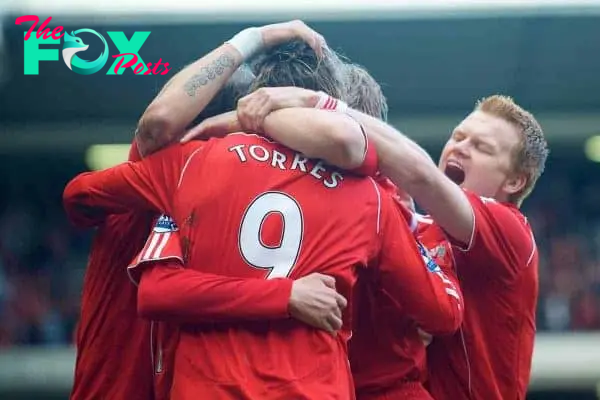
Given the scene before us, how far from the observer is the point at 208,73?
7.13 ft

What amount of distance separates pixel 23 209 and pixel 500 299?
700 cm

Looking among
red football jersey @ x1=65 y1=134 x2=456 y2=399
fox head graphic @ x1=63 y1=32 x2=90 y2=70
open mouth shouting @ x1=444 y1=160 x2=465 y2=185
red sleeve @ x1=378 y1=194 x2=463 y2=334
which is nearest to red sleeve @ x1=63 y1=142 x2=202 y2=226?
red football jersey @ x1=65 y1=134 x2=456 y2=399

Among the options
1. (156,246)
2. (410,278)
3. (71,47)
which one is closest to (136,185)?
(156,246)

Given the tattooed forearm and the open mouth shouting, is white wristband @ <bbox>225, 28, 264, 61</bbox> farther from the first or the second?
the open mouth shouting

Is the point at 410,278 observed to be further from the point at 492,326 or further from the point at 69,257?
the point at 69,257

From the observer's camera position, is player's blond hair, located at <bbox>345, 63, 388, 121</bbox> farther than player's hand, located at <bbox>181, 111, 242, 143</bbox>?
Yes

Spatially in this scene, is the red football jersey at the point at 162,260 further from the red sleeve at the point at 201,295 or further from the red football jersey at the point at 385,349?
the red football jersey at the point at 385,349

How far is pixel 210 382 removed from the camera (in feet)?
6.33

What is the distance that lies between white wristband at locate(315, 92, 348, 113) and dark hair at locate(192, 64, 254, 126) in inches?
10.5

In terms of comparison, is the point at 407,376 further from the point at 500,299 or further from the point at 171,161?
the point at 171,161

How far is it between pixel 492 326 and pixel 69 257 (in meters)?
6.48

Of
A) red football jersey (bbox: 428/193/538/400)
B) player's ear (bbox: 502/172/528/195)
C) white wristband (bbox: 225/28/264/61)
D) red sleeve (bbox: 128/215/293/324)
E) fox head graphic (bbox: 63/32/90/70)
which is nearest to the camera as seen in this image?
red sleeve (bbox: 128/215/293/324)

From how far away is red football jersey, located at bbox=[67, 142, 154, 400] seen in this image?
231 centimetres

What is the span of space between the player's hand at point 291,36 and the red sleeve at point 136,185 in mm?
332
